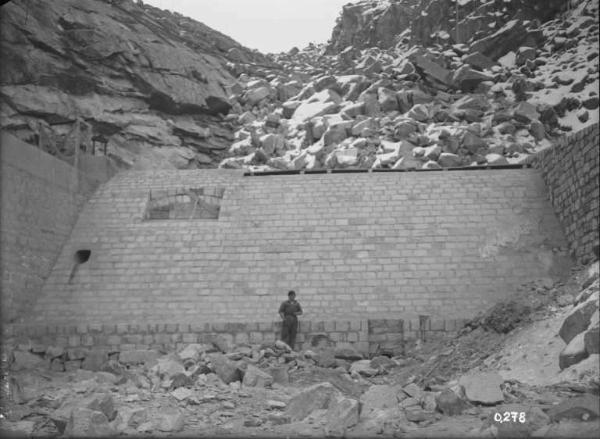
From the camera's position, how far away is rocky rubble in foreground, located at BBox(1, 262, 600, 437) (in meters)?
5.70

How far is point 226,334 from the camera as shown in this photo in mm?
12703

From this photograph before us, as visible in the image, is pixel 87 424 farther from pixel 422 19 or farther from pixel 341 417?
pixel 422 19

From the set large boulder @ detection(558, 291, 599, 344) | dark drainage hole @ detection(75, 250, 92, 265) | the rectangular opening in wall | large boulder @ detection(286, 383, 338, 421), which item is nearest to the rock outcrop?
the rectangular opening in wall

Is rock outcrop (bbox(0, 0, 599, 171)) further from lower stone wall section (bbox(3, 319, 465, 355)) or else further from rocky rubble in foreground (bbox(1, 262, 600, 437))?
rocky rubble in foreground (bbox(1, 262, 600, 437))

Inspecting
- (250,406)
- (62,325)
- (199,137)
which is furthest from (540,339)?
(199,137)

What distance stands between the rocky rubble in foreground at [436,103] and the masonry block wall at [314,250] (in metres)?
6.70

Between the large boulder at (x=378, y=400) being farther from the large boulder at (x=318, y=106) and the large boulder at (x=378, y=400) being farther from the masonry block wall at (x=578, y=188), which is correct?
the large boulder at (x=318, y=106)

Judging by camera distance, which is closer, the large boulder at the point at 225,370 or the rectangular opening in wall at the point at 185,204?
the large boulder at the point at 225,370

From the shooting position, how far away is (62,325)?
12.9 meters

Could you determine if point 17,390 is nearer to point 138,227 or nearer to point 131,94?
point 138,227

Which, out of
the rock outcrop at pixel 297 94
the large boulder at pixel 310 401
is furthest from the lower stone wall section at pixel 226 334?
the rock outcrop at pixel 297 94

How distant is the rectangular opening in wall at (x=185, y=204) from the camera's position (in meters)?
16.2

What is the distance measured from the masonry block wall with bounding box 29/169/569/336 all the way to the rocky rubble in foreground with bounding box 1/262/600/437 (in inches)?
54.3

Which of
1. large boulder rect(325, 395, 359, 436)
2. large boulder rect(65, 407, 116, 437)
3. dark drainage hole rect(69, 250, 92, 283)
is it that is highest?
dark drainage hole rect(69, 250, 92, 283)
